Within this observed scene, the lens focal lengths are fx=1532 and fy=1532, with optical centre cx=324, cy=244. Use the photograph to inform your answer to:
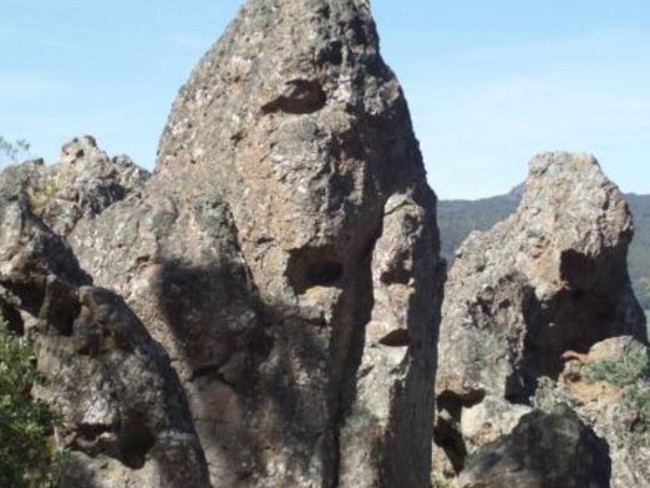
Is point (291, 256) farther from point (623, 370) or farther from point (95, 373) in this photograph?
point (623, 370)

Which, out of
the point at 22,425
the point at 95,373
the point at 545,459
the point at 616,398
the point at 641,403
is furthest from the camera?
the point at 616,398

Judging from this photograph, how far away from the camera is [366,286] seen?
16219 mm

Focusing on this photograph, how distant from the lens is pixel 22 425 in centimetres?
1118

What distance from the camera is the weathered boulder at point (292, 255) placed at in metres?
15.0

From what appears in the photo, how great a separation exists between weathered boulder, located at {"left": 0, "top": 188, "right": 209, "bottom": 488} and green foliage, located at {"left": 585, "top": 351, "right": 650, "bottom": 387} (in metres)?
15.5

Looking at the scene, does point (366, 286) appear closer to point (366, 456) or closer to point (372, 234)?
point (372, 234)

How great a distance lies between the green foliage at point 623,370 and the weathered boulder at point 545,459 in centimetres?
758

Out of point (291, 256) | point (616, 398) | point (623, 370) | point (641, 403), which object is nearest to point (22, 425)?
point (291, 256)

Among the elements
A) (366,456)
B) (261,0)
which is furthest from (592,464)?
(261,0)

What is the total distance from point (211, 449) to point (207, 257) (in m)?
1.89

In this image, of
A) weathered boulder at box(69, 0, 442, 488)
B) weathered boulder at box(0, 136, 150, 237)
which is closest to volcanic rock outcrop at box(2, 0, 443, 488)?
weathered boulder at box(69, 0, 442, 488)

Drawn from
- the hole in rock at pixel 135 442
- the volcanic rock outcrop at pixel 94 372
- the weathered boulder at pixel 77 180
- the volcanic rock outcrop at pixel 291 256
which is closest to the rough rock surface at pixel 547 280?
the weathered boulder at pixel 77 180

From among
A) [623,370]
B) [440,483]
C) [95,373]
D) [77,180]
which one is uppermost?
[77,180]

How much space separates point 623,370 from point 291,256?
41.5 feet
